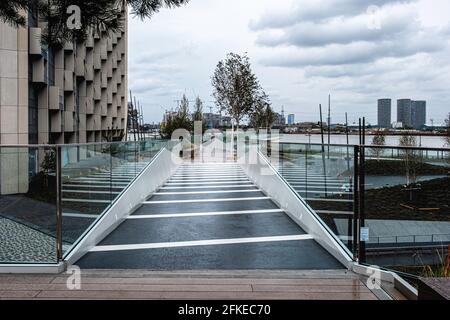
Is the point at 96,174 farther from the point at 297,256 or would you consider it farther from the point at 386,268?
the point at 386,268

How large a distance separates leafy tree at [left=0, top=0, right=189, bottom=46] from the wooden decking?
2.60 m

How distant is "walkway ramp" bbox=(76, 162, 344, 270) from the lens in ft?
17.7

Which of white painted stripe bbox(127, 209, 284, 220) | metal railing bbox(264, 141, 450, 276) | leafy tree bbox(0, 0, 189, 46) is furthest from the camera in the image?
white painted stripe bbox(127, 209, 284, 220)

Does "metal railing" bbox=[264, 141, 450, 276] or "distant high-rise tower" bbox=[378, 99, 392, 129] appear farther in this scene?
"distant high-rise tower" bbox=[378, 99, 392, 129]

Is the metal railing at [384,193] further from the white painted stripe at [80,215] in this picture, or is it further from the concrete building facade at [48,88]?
the white painted stripe at [80,215]

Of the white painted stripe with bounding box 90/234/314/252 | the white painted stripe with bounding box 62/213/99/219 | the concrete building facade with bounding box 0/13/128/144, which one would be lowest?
the white painted stripe with bounding box 90/234/314/252

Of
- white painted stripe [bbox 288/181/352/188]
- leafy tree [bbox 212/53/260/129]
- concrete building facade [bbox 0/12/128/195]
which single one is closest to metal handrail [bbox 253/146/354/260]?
white painted stripe [bbox 288/181/352/188]

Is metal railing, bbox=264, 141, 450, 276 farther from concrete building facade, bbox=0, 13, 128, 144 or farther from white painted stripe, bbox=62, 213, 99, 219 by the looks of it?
white painted stripe, bbox=62, 213, 99, 219

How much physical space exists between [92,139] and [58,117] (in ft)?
45.9

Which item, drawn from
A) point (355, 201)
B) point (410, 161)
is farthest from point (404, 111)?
point (410, 161)

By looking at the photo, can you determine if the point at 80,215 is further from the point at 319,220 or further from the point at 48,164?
the point at 319,220

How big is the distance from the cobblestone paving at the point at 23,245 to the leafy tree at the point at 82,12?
2.13 meters

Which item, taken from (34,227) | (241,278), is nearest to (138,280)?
(241,278)

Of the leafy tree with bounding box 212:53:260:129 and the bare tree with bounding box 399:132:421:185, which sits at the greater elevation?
the leafy tree with bounding box 212:53:260:129
